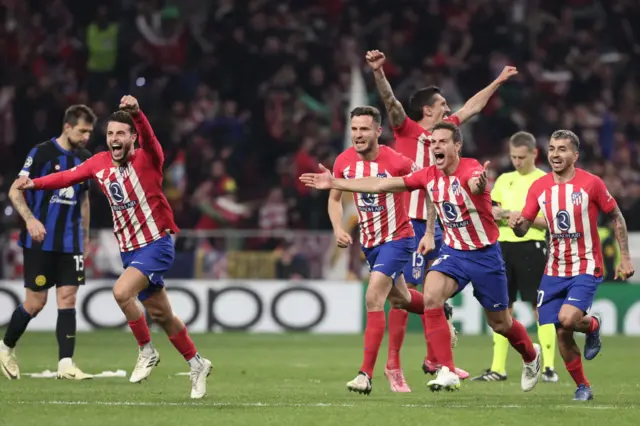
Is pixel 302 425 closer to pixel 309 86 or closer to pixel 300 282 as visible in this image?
pixel 300 282

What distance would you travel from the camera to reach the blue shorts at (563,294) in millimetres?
9148

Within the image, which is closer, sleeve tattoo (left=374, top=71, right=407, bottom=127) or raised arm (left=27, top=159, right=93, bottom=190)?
raised arm (left=27, top=159, right=93, bottom=190)

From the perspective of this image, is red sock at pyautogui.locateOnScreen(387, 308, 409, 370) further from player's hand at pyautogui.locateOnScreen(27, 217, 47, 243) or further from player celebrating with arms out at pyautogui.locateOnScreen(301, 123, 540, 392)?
player's hand at pyautogui.locateOnScreen(27, 217, 47, 243)

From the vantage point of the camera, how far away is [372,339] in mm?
9602

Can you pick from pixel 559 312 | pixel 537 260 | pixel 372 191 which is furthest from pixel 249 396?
pixel 537 260

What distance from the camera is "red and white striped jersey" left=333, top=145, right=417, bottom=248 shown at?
10109 mm

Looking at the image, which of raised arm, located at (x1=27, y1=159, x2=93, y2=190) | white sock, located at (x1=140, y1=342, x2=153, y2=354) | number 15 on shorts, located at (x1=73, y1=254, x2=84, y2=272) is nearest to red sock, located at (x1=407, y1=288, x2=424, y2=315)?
white sock, located at (x1=140, y1=342, x2=153, y2=354)

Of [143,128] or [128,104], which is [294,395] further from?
[128,104]

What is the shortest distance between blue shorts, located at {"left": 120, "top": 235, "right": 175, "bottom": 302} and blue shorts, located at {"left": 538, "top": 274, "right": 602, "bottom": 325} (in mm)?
2795

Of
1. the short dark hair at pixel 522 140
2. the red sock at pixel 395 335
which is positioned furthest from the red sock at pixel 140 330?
the short dark hair at pixel 522 140

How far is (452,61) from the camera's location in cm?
2312

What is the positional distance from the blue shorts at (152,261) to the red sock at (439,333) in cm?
199

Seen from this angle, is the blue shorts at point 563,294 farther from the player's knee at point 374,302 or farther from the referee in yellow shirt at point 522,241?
the referee in yellow shirt at point 522,241

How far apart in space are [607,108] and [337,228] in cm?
1375
